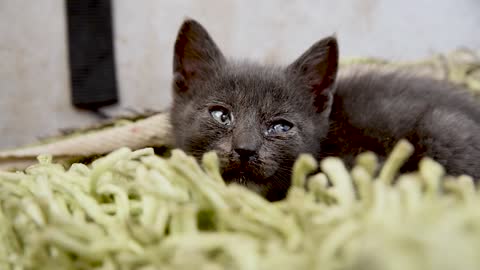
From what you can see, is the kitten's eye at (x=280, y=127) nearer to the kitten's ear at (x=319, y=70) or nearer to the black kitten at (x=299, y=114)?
the black kitten at (x=299, y=114)

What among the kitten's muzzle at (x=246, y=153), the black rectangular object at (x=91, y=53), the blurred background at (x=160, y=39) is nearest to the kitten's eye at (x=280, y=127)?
the kitten's muzzle at (x=246, y=153)

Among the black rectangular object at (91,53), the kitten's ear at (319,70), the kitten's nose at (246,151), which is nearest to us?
the kitten's nose at (246,151)

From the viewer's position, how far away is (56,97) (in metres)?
2.36

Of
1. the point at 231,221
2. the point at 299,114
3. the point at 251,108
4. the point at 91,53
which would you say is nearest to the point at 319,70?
the point at 299,114

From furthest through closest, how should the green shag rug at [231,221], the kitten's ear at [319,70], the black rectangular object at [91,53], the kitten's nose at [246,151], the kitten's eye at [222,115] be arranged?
the black rectangular object at [91,53]
the kitten's ear at [319,70]
the kitten's eye at [222,115]
the kitten's nose at [246,151]
the green shag rug at [231,221]

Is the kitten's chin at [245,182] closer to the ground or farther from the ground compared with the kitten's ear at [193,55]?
closer to the ground

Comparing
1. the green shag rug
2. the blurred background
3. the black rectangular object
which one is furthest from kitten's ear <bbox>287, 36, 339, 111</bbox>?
the black rectangular object

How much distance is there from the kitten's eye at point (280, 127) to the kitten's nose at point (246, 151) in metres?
0.13

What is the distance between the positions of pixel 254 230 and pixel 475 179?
2.28ft

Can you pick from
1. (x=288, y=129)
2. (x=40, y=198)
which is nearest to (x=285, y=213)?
(x=40, y=198)

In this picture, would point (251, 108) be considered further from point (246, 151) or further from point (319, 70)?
point (319, 70)

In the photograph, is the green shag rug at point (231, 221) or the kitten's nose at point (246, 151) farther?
the kitten's nose at point (246, 151)

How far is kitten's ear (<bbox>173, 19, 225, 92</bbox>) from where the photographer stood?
1341 millimetres

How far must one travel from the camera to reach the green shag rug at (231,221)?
47 cm
